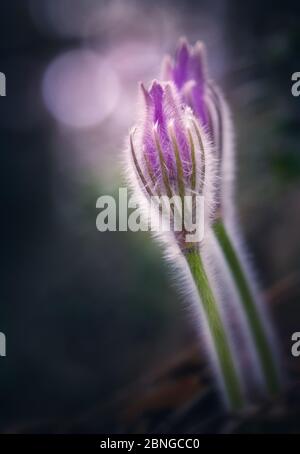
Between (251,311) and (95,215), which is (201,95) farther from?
(95,215)

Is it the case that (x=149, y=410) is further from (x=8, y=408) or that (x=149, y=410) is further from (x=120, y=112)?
(x=120, y=112)

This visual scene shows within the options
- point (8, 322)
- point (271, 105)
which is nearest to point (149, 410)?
point (8, 322)

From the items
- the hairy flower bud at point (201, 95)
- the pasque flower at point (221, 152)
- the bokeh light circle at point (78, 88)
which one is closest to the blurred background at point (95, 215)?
the bokeh light circle at point (78, 88)

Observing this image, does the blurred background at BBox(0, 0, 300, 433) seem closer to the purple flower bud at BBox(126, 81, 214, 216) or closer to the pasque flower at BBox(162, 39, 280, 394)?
the pasque flower at BBox(162, 39, 280, 394)

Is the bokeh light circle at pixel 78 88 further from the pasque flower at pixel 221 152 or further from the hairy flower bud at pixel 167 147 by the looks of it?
the hairy flower bud at pixel 167 147

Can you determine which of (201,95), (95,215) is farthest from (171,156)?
(95,215)
